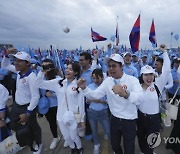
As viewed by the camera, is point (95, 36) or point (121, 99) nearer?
point (121, 99)

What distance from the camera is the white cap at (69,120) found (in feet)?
11.4

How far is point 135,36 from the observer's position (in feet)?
17.8

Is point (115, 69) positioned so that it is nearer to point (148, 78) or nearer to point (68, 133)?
point (148, 78)

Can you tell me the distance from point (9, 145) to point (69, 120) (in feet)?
4.09

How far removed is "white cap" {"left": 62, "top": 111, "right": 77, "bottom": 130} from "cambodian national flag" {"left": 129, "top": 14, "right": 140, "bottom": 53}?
2.82 metres

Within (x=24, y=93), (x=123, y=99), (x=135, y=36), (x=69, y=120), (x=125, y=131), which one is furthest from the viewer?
(x=135, y=36)

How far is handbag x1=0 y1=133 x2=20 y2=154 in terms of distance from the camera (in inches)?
141

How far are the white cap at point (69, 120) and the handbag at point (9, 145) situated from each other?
1.07 meters

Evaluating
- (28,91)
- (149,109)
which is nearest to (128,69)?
(149,109)

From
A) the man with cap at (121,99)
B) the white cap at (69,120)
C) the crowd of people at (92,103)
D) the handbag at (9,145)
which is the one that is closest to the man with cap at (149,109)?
the crowd of people at (92,103)

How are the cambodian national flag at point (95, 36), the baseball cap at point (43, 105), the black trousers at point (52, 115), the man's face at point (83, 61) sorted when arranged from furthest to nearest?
the cambodian national flag at point (95, 36) < the man's face at point (83, 61) < the black trousers at point (52, 115) < the baseball cap at point (43, 105)

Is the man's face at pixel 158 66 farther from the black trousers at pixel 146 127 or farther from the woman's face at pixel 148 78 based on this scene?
the black trousers at pixel 146 127

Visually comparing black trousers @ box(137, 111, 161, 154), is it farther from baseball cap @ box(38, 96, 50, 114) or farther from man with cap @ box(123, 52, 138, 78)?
man with cap @ box(123, 52, 138, 78)

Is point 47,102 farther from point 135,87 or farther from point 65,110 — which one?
point 135,87
